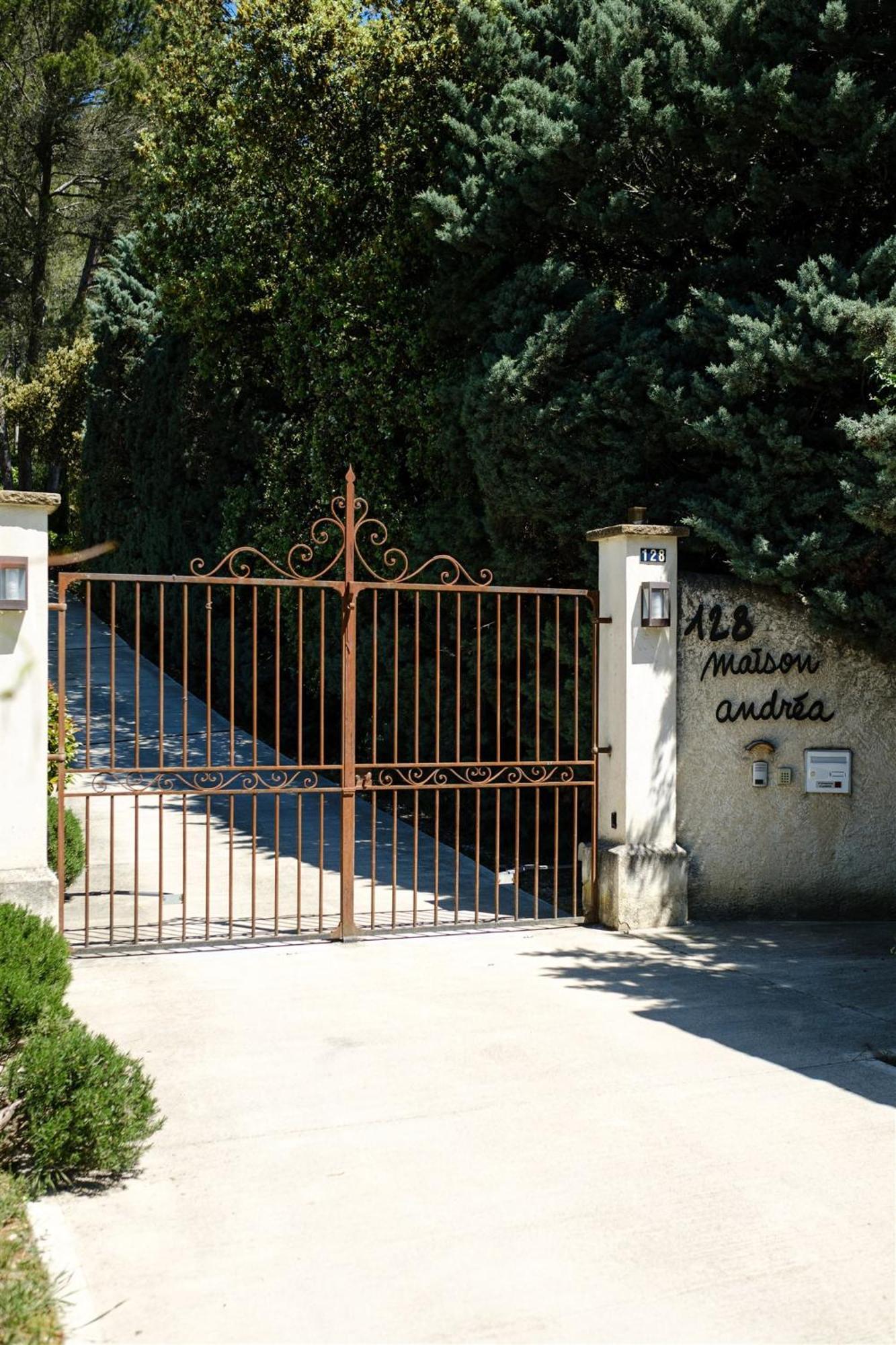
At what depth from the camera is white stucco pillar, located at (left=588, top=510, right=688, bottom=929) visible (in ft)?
27.3

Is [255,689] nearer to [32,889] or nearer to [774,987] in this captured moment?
[32,889]

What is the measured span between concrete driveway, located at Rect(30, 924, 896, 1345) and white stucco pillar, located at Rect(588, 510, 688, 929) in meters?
1.00

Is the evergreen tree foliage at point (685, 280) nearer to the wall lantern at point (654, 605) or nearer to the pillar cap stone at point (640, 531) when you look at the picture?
the pillar cap stone at point (640, 531)

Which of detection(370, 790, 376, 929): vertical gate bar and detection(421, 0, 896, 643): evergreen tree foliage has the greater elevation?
detection(421, 0, 896, 643): evergreen tree foliage

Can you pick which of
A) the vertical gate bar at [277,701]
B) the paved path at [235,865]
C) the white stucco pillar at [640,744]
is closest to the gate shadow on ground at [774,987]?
the white stucco pillar at [640,744]

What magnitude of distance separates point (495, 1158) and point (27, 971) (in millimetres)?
1905

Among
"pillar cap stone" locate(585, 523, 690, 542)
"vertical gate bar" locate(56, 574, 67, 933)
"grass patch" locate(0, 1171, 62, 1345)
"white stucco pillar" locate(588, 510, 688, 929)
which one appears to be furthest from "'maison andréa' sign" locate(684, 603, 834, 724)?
"grass patch" locate(0, 1171, 62, 1345)

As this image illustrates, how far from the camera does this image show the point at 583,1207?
4090mm

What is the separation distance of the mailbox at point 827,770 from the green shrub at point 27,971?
5.36m

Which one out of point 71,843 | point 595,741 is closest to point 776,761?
point 595,741

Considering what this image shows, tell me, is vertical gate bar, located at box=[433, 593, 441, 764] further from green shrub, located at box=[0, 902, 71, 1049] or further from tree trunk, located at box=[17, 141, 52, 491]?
tree trunk, located at box=[17, 141, 52, 491]

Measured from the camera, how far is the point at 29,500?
6941 mm

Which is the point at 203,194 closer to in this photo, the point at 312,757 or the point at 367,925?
the point at 312,757

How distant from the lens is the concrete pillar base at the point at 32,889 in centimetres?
692
